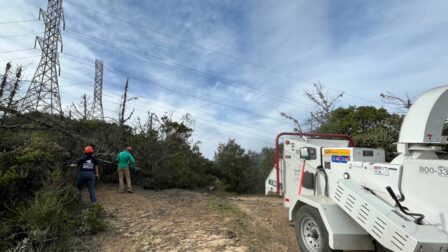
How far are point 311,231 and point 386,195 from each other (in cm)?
135

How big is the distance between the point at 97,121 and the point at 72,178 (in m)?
4.15

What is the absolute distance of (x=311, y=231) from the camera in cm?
501

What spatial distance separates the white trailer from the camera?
3518 mm

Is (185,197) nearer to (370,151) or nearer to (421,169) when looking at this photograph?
(370,151)

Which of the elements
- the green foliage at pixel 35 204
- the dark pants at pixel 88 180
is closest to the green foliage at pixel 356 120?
the dark pants at pixel 88 180

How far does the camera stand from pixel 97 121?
1377 centimetres

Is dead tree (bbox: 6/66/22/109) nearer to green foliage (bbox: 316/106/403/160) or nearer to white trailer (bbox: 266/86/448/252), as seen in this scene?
white trailer (bbox: 266/86/448/252)

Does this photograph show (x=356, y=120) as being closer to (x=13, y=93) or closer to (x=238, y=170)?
(x=238, y=170)

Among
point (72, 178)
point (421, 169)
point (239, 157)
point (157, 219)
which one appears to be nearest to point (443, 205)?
point (421, 169)

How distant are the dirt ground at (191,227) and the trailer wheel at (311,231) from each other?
1.83 feet

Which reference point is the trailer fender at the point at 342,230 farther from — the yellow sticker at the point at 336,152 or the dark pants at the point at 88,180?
the dark pants at the point at 88,180

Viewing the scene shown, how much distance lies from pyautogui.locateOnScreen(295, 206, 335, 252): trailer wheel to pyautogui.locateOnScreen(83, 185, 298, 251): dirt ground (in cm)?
56

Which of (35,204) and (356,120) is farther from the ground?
(356,120)

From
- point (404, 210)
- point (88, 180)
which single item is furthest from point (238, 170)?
point (404, 210)
